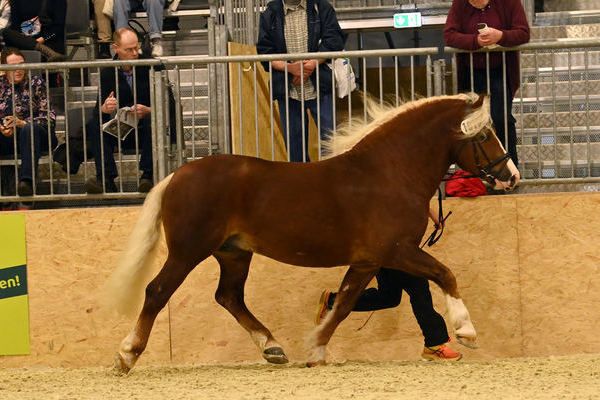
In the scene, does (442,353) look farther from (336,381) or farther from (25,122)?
(25,122)

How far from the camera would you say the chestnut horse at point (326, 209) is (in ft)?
19.7

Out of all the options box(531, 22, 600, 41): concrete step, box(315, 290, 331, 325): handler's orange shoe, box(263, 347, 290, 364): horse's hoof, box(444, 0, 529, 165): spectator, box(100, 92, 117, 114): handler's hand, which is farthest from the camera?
box(531, 22, 600, 41): concrete step

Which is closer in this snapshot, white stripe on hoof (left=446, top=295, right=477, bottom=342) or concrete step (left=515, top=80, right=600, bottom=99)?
white stripe on hoof (left=446, top=295, right=477, bottom=342)

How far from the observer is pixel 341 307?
20.1ft

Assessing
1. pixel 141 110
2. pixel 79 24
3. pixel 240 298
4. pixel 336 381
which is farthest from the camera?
pixel 79 24

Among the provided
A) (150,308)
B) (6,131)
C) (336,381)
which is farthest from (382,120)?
(6,131)

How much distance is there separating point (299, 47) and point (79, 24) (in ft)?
13.7

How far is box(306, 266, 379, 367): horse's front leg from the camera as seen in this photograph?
20.1 feet

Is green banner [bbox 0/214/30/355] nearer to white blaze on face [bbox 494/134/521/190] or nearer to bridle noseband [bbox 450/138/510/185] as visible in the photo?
bridle noseband [bbox 450/138/510/185]

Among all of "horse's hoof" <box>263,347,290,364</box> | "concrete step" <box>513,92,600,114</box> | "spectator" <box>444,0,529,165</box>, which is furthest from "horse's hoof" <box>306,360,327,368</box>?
"concrete step" <box>513,92,600,114</box>

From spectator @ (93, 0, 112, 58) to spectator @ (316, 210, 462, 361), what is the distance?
551 cm

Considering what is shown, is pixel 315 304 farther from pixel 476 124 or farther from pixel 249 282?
pixel 476 124

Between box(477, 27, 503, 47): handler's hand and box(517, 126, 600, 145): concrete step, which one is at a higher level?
box(477, 27, 503, 47): handler's hand

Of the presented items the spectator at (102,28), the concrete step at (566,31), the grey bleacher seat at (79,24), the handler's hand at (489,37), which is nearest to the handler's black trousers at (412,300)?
the handler's hand at (489,37)
